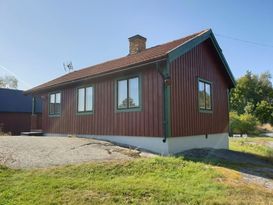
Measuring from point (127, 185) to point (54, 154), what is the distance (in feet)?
12.2

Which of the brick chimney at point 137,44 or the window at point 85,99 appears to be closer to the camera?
the window at point 85,99

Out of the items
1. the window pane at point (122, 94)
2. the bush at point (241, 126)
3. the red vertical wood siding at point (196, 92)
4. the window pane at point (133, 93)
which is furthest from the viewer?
the bush at point (241, 126)

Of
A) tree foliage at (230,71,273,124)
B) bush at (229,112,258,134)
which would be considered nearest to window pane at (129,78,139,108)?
bush at (229,112,258,134)

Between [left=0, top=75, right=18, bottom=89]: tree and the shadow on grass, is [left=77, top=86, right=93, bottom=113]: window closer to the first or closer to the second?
the shadow on grass

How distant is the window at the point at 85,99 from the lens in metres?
13.4

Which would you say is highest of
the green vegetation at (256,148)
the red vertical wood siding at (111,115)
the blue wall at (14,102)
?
the blue wall at (14,102)

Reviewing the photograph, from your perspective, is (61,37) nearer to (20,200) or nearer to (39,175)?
(39,175)

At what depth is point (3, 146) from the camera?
9180 mm

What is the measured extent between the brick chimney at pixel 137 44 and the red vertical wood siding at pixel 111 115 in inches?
140

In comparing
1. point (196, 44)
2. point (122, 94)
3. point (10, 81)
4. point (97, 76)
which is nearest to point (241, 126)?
point (196, 44)

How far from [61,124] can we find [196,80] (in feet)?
28.2

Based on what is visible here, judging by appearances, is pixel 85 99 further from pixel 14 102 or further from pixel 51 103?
pixel 14 102

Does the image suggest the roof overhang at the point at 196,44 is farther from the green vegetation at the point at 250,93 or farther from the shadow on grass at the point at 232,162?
the green vegetation at the point at 250,93

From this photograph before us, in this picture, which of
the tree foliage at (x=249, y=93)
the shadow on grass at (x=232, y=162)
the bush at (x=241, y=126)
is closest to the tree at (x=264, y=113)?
the tree foliage at (x=249, y=93)
